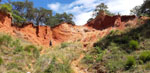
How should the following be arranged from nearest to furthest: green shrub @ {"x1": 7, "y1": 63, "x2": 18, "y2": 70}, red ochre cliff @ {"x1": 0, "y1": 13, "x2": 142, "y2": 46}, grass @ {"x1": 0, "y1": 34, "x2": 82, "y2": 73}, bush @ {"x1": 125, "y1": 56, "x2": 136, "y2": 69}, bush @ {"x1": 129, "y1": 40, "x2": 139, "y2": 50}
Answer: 1. bush @ {"x1": 125, "y1": 56, "x2": 136, "y2": 69}
2. green shrub @ {"x1": 7, "y1": 63, "x2": 18, "y2": 70}
3. grass @ {"x1": 0, "y1": 34, "x2": 82, "y2": 73}
4. bush @ {"x1": 129, "y1": 40, "x2": 139, "y2": 50}
5. red ochre cliff @ {"x1": 0, "y1": 13, "x2": 142, "y2": 46}

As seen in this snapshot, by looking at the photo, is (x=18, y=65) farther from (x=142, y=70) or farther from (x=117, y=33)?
(x=117, y=33)

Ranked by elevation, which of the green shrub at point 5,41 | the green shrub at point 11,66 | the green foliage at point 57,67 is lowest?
the green foliage at point 57,67

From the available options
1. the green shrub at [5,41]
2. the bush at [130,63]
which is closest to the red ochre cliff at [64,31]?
the green shrub at [5,41]

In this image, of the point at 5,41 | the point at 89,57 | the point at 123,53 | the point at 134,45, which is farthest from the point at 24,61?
the point at 134,45

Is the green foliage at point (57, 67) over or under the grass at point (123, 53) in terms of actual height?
under

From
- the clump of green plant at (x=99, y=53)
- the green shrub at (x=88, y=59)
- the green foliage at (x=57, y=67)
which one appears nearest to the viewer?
the green foliage at (x=57, y=67)

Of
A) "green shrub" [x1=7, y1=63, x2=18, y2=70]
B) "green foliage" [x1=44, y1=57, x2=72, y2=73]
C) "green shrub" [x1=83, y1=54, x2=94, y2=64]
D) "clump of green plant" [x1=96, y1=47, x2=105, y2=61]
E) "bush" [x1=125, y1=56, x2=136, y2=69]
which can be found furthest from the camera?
"green shrub" [x1=83, y1=54, x2=94, y2=64]

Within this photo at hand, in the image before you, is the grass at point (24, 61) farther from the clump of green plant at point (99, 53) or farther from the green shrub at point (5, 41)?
the clump of green plant at point (99, 53)

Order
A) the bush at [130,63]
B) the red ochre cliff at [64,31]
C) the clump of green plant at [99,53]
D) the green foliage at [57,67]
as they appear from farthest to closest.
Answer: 1. the red ochre cliff at [64,31]
2. the clump of green plant at [99,53]
3. the green foliage at [57,67]
4. the bush at [130,63]

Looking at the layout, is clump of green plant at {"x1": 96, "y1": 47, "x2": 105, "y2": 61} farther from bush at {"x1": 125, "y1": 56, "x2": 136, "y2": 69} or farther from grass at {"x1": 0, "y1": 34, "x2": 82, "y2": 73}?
bush at {"x1": 125, "y1": 56, "x2": 136, "y2": 69}

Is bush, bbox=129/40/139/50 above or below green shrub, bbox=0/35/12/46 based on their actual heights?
below

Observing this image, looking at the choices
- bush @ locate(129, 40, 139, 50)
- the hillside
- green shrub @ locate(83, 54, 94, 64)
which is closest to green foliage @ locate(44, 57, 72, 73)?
the hillside

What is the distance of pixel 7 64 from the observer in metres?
7.29

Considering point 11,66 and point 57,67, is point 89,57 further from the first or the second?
point 11,66
